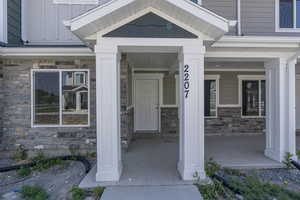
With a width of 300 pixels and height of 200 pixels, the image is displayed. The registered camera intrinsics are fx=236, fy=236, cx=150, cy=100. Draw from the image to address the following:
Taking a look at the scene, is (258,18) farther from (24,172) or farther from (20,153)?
(20,153)

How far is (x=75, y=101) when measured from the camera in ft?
21.4

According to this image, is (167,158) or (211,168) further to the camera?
(167,158)

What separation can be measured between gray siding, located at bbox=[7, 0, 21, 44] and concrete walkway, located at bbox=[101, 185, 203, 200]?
5316 millimetres

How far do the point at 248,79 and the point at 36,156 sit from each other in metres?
7.99

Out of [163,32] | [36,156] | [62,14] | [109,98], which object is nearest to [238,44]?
[163,32]

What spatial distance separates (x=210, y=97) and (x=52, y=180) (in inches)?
262

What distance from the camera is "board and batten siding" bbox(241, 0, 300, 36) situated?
752cm

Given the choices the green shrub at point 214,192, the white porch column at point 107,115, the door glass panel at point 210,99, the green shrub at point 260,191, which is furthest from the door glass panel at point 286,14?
the white porch column at point 107,115

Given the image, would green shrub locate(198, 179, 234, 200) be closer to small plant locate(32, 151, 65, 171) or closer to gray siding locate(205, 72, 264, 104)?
small plant locate(32, 151, 65, 171)

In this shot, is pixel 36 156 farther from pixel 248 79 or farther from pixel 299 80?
pixel 299 80

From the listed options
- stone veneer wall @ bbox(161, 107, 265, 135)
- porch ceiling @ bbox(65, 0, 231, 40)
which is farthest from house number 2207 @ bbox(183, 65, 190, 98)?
stone veneer wall @ bbox(161, 107, 265, 135)

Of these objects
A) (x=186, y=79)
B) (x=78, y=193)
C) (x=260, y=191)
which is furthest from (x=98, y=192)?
(x=260, y=191)

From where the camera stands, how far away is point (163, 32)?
4395 mm

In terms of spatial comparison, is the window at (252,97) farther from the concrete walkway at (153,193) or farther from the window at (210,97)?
the concrete walkway at (153,193)
